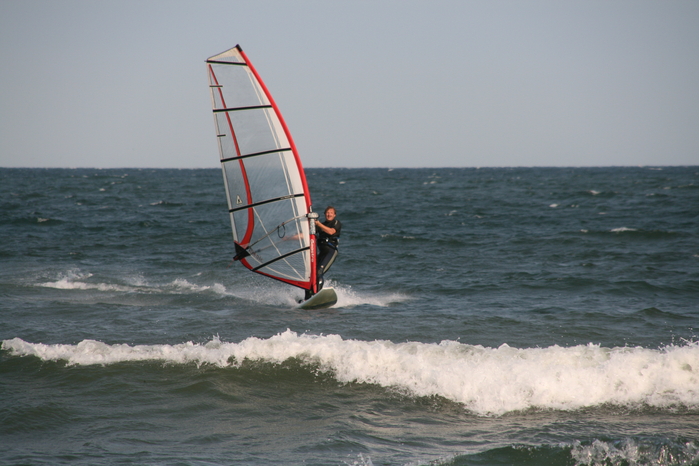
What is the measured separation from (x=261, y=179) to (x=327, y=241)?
1.52m

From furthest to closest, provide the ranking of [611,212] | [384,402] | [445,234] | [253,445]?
[611,212] → [445,234] → [384,402] → [253,445]

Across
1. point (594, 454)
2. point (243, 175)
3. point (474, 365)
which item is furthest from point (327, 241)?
point (594, 454)

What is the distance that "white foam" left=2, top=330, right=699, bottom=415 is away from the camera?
5641 mm

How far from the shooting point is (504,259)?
1359 cm

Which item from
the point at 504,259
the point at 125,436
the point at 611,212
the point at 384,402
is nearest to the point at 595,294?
the point at 504,259

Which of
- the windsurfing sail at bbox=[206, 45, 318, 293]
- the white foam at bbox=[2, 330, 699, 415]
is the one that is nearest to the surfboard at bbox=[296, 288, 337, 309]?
the windsurfing sail at bbox=[206, 45, 318, 293]

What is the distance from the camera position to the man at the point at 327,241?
30.3ft

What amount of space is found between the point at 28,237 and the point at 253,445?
14.4m

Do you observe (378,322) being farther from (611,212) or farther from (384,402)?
(611,212)

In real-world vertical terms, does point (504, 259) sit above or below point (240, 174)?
below

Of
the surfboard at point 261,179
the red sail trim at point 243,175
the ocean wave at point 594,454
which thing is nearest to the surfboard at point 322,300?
the surfboard at point 261,179

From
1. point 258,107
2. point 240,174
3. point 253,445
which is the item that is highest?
point 258,107

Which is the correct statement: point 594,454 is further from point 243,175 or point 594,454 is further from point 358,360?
point 243,175

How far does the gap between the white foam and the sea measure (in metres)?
0.02
